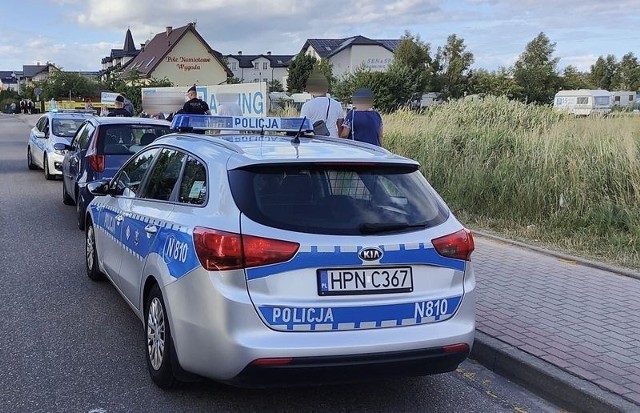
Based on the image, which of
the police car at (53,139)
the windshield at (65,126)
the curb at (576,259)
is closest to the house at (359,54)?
the police car at (53,139)

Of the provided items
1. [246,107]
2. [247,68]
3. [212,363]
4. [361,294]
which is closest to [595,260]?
[361,294]

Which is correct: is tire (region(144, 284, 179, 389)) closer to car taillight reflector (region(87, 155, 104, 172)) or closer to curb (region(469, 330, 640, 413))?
curb (region(469, 330, 640, 413))

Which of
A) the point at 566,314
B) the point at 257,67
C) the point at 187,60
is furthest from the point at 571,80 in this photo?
the point at 257,67

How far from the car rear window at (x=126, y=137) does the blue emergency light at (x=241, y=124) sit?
15.2ft

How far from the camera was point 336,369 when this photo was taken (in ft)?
11.2

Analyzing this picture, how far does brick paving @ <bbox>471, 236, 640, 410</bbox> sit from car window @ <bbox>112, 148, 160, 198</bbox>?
2942 mm

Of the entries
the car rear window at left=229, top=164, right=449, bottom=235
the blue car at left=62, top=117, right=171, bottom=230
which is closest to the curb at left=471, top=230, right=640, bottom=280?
the car rear window at left=229, top=164, right=449, bottom=235

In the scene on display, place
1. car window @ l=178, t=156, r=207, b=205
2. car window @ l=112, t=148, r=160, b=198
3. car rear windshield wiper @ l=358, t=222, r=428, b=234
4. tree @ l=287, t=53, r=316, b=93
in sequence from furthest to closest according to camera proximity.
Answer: tree @ l=287, t=53, r=316, b=93, car window @ l=112, t=148, r=160, b=198, car window @ l=178, t=156, r=207, b=205, car rear windshield wiper @ l=358, t=222, r=428, b=234

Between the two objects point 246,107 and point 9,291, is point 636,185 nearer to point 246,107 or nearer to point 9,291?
point 9,291

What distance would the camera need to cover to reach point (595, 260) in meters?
7.42

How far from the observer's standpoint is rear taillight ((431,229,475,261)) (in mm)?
3711

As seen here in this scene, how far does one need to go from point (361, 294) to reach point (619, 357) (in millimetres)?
2238

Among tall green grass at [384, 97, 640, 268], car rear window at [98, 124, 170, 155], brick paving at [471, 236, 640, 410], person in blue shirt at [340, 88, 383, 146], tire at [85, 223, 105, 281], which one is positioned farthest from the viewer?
car rear window at [98, 124, 170, 155]

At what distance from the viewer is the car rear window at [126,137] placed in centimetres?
955
